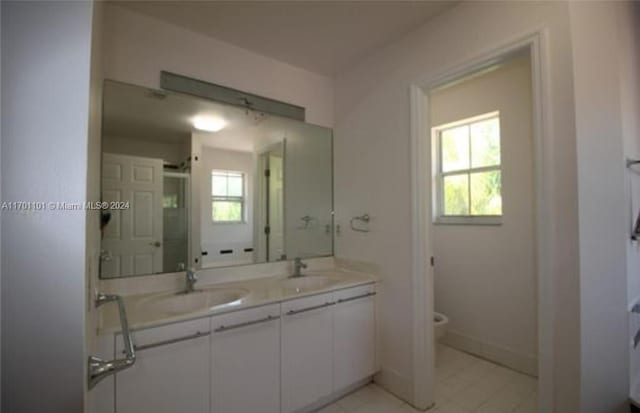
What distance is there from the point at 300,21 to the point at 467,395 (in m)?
2.82

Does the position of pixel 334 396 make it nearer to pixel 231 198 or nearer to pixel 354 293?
pixel 354 293

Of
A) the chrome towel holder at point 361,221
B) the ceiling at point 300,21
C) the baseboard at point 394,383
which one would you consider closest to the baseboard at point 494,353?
the baseboard at point 394,383

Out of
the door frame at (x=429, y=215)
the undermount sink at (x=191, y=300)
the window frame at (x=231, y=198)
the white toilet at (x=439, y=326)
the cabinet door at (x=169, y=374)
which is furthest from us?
the white toilet at (x=439, y=326)

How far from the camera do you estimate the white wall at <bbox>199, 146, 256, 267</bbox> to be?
6.60 feet

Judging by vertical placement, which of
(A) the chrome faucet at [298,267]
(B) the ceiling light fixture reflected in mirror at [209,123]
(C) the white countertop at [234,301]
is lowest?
(C) the white countertop at [234,301]

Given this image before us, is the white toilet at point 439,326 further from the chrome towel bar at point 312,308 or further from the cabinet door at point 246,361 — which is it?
the cabinet door at point 246,361

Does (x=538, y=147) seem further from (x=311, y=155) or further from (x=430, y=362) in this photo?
(x=311, y=155)

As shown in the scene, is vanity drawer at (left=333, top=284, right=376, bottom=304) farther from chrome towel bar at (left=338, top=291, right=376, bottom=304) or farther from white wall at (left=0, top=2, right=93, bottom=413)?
white wall at (left=0, top=2, right=93, bottom=413)

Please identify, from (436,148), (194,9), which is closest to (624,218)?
(436,148)

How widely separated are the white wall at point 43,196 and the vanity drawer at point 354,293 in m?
1.65

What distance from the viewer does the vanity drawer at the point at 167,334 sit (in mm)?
1241

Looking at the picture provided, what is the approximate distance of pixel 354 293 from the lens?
6.70ft

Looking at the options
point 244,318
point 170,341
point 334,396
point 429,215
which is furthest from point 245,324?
point 429,215

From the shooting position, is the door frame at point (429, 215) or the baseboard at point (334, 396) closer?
the door frame at point (429, 215)
